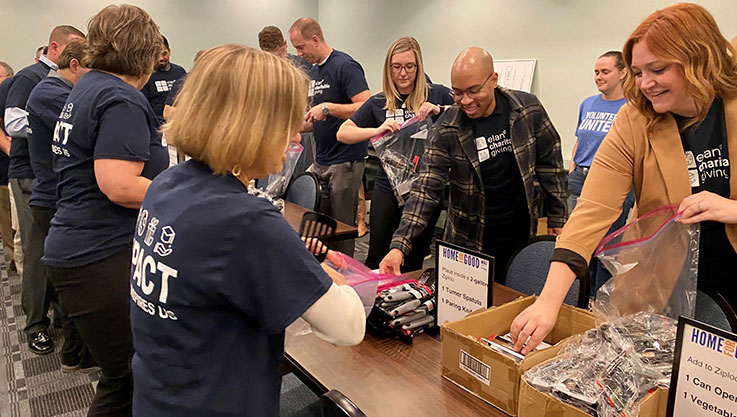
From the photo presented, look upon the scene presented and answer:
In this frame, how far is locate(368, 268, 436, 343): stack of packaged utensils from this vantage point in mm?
1468

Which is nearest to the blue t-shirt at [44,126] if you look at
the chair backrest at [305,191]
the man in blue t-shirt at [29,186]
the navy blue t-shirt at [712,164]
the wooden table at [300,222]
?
the man in blue t-shirt at [29,186]

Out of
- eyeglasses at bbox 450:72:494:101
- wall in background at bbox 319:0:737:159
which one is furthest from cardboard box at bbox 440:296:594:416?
wall in background at bbox 319:0:737:159

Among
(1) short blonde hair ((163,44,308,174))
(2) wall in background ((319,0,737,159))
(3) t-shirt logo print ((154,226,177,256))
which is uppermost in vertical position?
(2) wall in background ((319,0,737,159))

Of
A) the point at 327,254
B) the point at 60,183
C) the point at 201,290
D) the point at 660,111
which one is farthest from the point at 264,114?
the point at 60,183

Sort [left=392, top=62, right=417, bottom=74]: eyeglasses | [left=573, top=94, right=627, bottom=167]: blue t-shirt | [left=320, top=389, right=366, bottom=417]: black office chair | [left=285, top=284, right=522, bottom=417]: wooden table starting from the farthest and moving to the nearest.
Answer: [left=573, top=94, right=627, bottom=167]: blue t-shirt
[left=392, top=62, right=417, bottom=74]: eyeglasses
[left=285, top=284, right=522, bottom=417]: wooden table
[left=320, top=389, right=366, bottom=417]: black office chair

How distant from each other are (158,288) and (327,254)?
61 cm

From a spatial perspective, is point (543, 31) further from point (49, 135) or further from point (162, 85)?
point (49, 135)

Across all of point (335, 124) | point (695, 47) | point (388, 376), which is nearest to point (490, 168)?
point (695, 47)

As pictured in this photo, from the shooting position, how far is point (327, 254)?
146cm

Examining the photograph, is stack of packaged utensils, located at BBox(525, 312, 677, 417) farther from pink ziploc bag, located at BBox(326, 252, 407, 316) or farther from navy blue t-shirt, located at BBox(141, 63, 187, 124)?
navy blue t-shirt, located at BBox(141, 63, 187, 124)

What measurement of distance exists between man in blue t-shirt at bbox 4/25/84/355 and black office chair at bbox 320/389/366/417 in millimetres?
2414

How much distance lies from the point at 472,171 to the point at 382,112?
991 millimetres

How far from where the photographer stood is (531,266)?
1.92 metres

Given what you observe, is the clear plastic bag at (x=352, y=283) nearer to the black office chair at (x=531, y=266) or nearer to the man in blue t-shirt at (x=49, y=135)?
the black office chair at (x=531, y=266)
